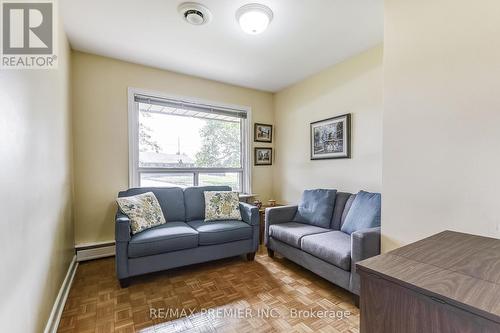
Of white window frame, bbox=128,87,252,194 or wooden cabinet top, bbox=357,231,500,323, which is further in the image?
white window frame, bbox=128,87,252,194

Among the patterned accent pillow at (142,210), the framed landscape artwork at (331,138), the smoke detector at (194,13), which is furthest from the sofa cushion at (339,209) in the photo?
the smoke detector at (194,13)

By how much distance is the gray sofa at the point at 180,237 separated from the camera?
7.02 ft

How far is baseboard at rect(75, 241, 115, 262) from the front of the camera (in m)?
2.72

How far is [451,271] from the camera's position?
30.1 inches

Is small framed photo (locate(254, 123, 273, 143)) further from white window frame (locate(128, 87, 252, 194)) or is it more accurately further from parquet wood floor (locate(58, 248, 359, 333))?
parquet wood floor (locate(58, 248, 359, 333))

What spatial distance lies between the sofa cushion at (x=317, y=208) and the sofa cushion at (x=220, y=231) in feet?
2.32

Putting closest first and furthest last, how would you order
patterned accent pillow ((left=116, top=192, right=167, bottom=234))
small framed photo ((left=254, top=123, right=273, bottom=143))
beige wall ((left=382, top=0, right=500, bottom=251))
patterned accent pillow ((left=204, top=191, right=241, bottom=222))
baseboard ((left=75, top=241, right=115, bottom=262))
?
beige wall ((left=382, top=0, right=500, bottom=251)) → patterned accent pillow ((left=116, top=192, right=167, bottom=234)) → baseboard ((left=75, top=241, right=115, bottom=262)) → patterned accent pillow ((left=204, top=191, right=241, bottom=222)) → small framed photo ((left=254, top=123, right=273, bottom=143))

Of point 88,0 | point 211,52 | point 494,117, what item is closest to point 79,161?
point 88,0

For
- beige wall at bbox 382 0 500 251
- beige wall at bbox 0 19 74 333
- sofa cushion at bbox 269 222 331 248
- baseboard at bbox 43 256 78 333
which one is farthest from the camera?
sofa cushion at bbox 269 222 331 248

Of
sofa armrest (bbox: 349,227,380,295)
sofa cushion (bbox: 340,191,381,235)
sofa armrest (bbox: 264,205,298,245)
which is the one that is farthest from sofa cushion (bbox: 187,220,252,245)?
sofa armrest (bbox: 349,227,380,295)

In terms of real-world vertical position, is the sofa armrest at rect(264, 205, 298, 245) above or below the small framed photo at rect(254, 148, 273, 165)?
below

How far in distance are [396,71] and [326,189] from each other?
1.62 meters

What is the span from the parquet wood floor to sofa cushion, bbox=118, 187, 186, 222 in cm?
62

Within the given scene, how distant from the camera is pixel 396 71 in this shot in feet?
5.69
